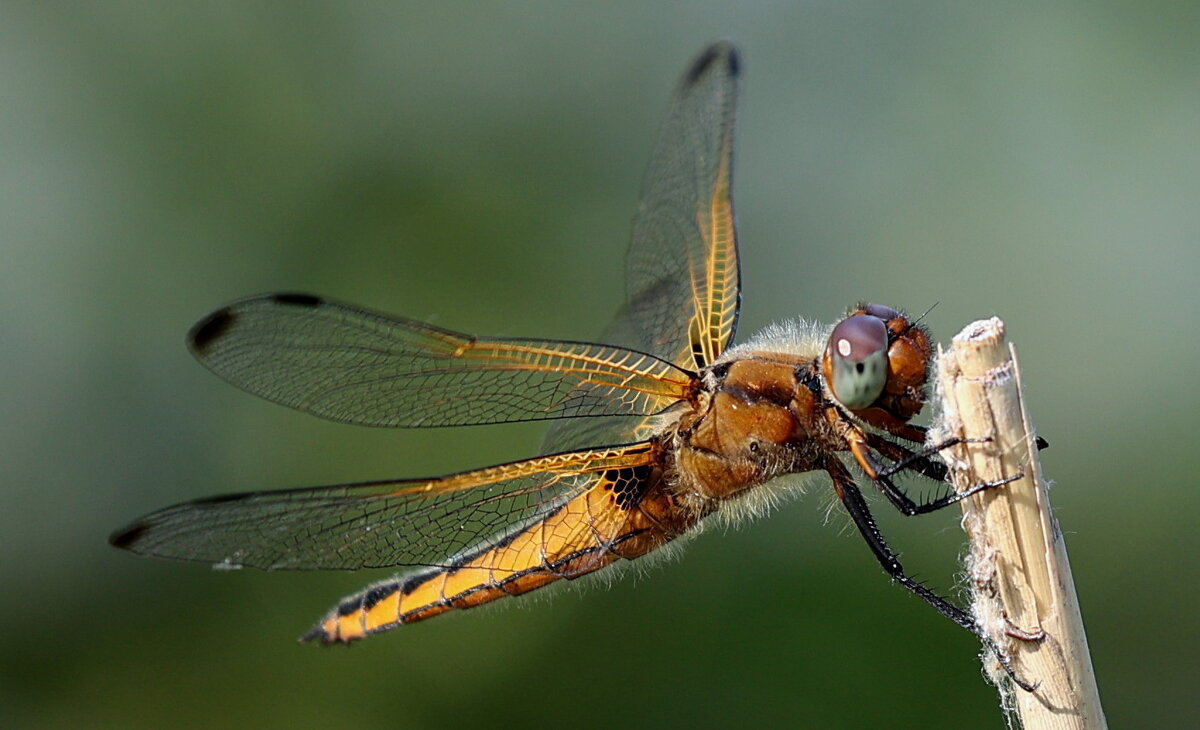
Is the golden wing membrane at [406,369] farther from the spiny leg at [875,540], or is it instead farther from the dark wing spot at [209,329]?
the spiny leg at [875,540]

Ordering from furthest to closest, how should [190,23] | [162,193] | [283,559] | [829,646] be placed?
[190,23] → [162,193] → [829,646] → [283,559]

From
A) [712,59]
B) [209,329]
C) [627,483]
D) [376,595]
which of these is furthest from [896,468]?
[209,329]

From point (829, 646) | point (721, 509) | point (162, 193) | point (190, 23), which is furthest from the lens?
point (190, 23)

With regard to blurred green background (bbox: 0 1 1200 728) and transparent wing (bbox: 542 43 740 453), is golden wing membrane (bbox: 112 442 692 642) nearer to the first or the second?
transparent wing (bbox: 542 43 740 453)

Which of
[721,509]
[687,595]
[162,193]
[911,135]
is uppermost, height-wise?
[162,193]

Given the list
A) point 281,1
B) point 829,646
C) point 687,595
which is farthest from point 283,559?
point 281,1

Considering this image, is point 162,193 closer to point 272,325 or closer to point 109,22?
point 109,22
